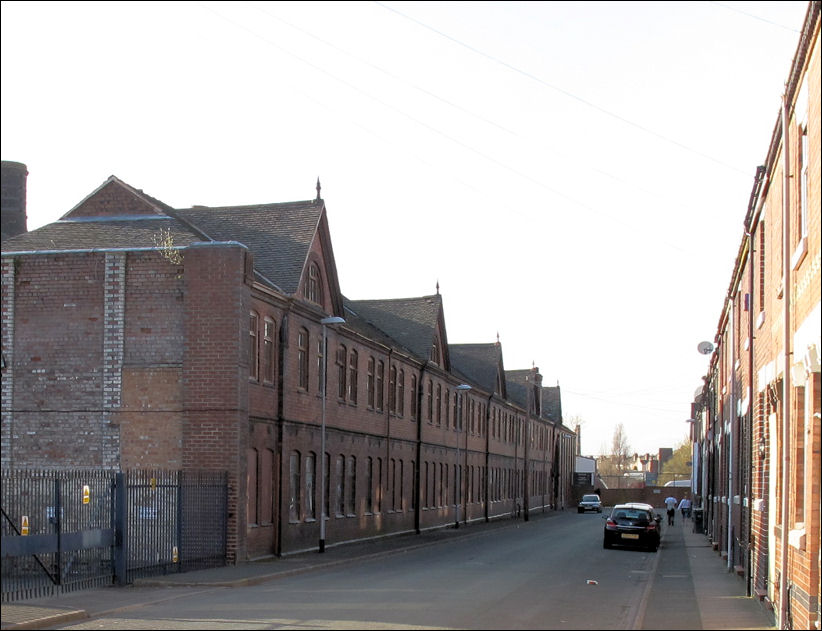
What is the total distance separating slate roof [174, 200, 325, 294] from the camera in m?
31.6

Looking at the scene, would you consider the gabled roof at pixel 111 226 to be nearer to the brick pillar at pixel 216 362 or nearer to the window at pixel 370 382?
the brick pillar at pixel 216 362

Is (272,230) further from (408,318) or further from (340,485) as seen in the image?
(408,318)

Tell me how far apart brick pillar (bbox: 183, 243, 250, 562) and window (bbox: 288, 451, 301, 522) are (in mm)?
4557

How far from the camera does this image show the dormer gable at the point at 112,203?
30.7m

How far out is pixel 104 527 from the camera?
21328 mm

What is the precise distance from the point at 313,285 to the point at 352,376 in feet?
16.8

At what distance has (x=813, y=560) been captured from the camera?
39.9 ft

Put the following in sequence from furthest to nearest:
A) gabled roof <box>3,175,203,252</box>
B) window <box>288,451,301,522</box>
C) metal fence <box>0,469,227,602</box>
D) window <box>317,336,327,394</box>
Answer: window <box>317,336,327,394</box> < window <box>288,451,301,522</box> < gabled roof <box>3,175,203,252</box> < metal fence <box>0,469,227,602</box>

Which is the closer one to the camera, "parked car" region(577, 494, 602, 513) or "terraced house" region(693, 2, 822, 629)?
"terraced house" region(693, 2, 822, 629)

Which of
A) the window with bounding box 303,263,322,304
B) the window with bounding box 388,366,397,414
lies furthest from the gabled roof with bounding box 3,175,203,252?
the window with bounding box 388,366,397,414

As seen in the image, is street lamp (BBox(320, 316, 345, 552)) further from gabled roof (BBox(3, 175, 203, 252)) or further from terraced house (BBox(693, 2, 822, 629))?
terraced house (BBox(693, 2, 822, 629))

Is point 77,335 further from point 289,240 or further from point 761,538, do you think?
point 761,538

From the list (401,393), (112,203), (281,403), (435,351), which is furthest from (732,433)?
(435,351)

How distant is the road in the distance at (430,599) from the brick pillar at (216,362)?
3.54m
